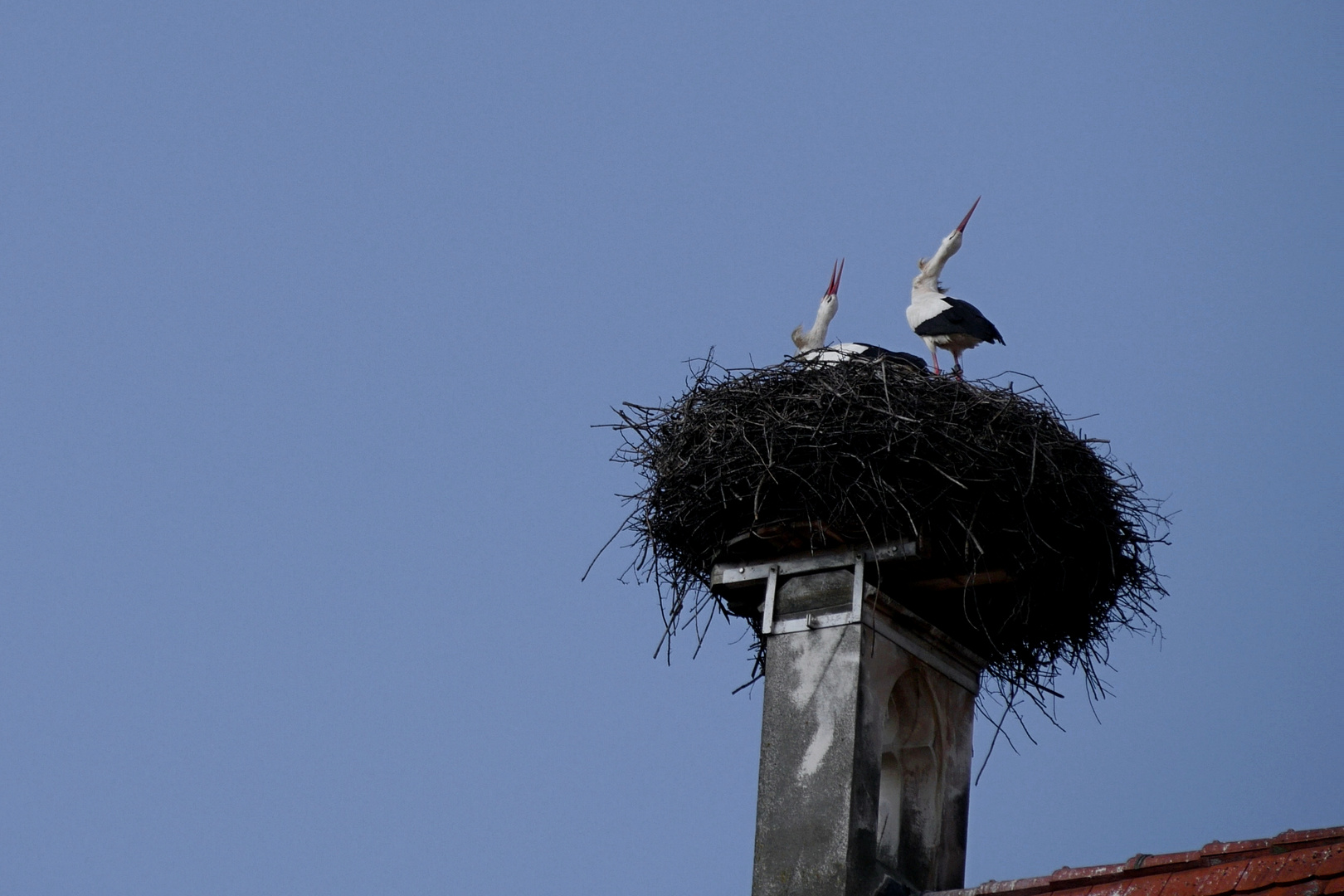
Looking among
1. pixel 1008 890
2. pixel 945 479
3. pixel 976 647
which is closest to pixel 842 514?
pixel 945 479

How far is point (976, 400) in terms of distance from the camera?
9117mm

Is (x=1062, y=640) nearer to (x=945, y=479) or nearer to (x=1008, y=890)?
(x=945, y=479)

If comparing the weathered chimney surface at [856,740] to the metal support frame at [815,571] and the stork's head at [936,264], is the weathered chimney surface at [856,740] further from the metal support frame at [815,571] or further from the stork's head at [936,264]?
the stork's head at [936,264]

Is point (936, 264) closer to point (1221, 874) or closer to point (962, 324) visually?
point (962, 324)

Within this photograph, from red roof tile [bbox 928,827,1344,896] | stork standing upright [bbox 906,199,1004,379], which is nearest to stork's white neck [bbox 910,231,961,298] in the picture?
stork standing upright [bbox 906,199,1004,379]

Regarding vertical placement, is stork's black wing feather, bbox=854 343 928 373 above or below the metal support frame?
above

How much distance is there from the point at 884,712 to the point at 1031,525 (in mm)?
1192

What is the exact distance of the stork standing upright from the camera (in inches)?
473

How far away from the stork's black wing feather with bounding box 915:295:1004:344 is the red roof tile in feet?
16.4

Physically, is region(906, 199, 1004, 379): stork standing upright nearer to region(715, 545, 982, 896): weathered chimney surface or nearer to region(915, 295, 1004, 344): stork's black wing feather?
region(915, 295, 1004, 344): stork's black wing feather

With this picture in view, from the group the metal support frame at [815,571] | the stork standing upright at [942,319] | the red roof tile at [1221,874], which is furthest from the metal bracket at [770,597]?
the stork standing upright at [942,319]

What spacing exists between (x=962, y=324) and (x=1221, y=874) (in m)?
5.63

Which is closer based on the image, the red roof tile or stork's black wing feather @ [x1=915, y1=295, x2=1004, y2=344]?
the red roof tile

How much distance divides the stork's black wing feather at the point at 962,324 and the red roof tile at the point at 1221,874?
501 centimetres
